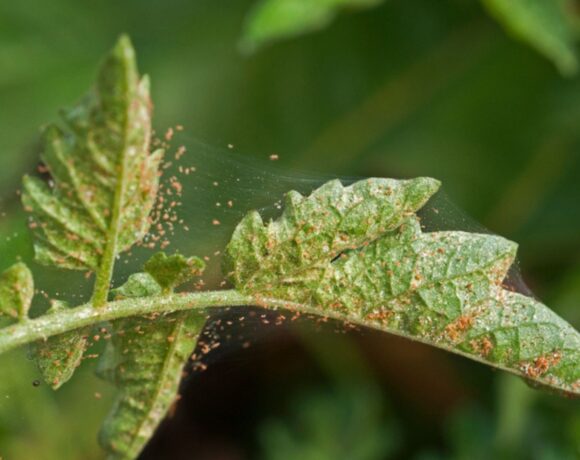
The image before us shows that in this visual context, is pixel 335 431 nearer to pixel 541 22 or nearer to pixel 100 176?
pixel 541 22

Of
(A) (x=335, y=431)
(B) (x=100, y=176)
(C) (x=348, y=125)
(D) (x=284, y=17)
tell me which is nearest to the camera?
(B) (x=100, y=176)

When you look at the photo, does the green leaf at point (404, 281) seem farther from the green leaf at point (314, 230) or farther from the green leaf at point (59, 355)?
the green leaf at point (59, 355)

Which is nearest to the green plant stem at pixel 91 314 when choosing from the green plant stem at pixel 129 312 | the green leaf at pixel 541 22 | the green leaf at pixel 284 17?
the green plant stem at pixel 129 312

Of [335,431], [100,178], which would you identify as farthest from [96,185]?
[335,431]

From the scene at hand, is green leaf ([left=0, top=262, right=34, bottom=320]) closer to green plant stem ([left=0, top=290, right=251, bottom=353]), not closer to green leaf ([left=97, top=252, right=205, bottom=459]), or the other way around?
green plant stem ([left=0, top=290, right=251, bottom=353])

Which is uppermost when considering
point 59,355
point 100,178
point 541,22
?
point 541,22
